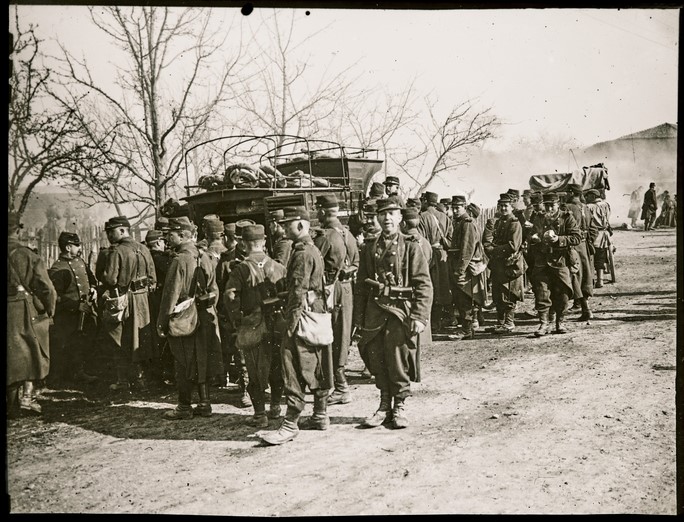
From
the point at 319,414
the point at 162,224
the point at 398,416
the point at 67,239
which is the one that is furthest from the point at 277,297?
the point at 67,239

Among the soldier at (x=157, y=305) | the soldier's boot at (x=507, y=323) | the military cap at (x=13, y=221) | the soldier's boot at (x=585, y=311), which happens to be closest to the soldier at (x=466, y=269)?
the soldier's boot at (x=507, y=323)

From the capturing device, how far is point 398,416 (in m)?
5.64

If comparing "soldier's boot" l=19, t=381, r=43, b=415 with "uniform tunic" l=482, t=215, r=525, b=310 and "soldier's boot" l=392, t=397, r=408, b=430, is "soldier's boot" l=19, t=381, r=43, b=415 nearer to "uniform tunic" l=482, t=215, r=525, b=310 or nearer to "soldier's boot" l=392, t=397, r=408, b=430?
"soldier's boot" l=392, t=397, r=408, b=430

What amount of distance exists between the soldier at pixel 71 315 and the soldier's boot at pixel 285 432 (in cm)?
334

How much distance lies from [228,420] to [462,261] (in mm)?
4403

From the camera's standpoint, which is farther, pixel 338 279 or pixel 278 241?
pixel 278 241

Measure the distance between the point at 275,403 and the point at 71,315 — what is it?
319 cm

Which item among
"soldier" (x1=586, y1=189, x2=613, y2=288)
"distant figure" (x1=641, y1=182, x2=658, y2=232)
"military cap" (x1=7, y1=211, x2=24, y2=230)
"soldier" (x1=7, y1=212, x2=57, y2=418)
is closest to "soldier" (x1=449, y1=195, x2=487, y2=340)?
"distant figure" (x1=641, y1=182, x2=658, y2=232)

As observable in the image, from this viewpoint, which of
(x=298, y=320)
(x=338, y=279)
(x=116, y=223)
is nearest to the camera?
(x=298, y=320)

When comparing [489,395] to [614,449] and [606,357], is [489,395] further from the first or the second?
[606,357]

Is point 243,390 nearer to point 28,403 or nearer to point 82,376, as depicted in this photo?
point 28,403

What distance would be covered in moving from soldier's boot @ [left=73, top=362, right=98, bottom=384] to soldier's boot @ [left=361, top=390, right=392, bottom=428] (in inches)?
153

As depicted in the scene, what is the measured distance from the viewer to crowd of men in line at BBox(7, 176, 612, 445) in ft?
18.4

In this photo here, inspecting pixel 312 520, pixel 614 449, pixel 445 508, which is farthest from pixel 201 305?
pixel 614 449
